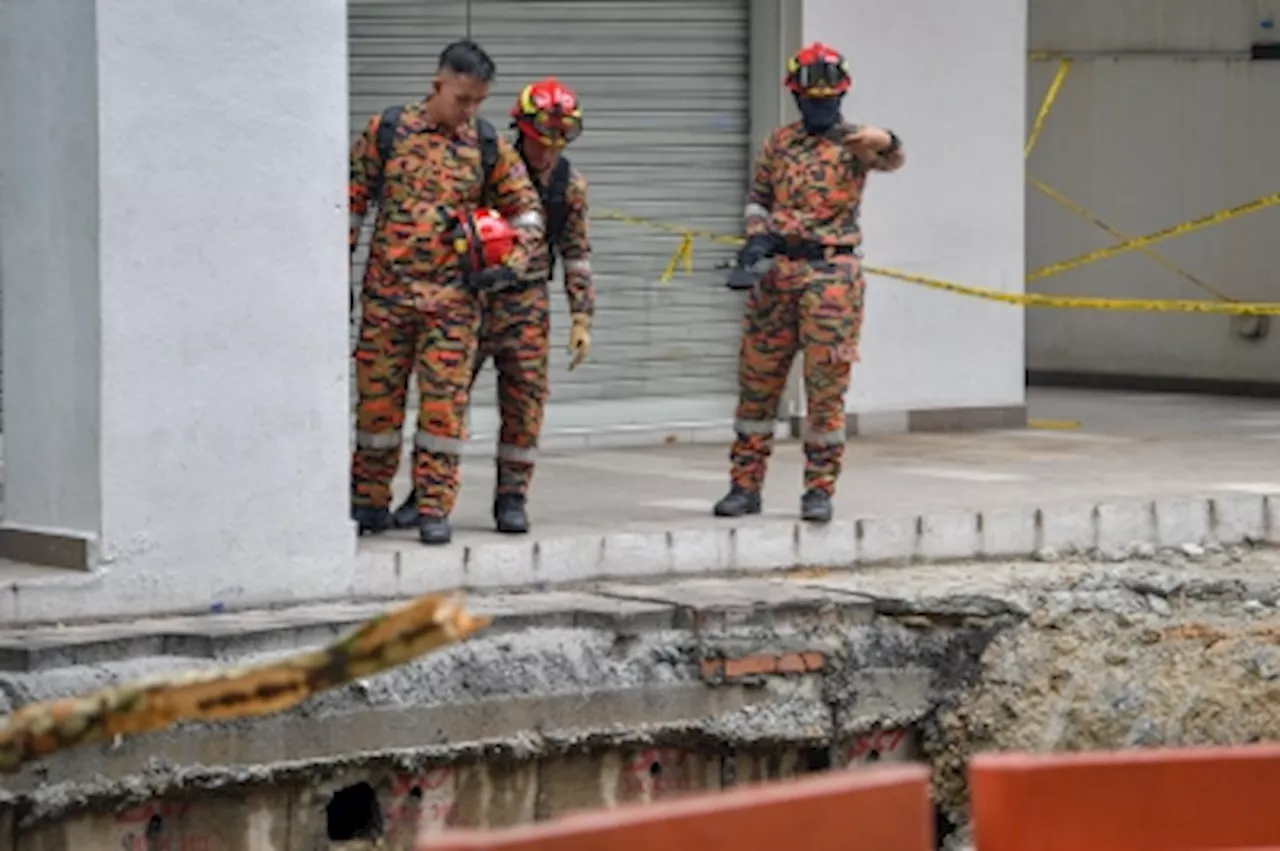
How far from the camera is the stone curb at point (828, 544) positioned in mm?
9383

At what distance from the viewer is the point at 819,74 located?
33.3 feet

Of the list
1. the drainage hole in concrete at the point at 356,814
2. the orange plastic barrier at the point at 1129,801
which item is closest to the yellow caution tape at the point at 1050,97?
the drainage hole in concrete at the point at 356,814

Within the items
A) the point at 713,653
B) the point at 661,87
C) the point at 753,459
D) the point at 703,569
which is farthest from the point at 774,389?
the point at 661,87

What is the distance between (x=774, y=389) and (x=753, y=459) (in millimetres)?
287

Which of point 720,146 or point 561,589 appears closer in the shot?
point 561,589

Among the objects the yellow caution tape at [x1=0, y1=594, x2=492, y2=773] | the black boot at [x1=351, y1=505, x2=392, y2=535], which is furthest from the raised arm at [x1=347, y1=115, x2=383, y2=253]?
the yellow caution tape at [x1=0, y1=594, x2=492, y2=773]

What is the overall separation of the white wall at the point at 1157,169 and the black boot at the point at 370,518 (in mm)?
8617

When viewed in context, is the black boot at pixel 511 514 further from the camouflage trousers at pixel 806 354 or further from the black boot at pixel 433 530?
the camouflage trousers at pixel 806 354

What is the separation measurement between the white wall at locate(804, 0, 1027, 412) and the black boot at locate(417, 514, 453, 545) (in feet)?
16.2

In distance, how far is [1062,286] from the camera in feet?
59.1

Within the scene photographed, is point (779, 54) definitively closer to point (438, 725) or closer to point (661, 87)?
point (661, 87)

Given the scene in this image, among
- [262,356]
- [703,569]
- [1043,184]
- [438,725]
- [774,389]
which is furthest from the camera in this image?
[1043,184]

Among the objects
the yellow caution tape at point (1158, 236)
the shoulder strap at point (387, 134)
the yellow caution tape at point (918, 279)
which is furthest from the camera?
the yellow caution tape at point (1158, 236)

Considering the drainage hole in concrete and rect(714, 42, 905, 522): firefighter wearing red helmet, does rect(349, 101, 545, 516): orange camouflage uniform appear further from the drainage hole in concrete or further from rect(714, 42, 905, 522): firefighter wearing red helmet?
the drainage hole in concrete
